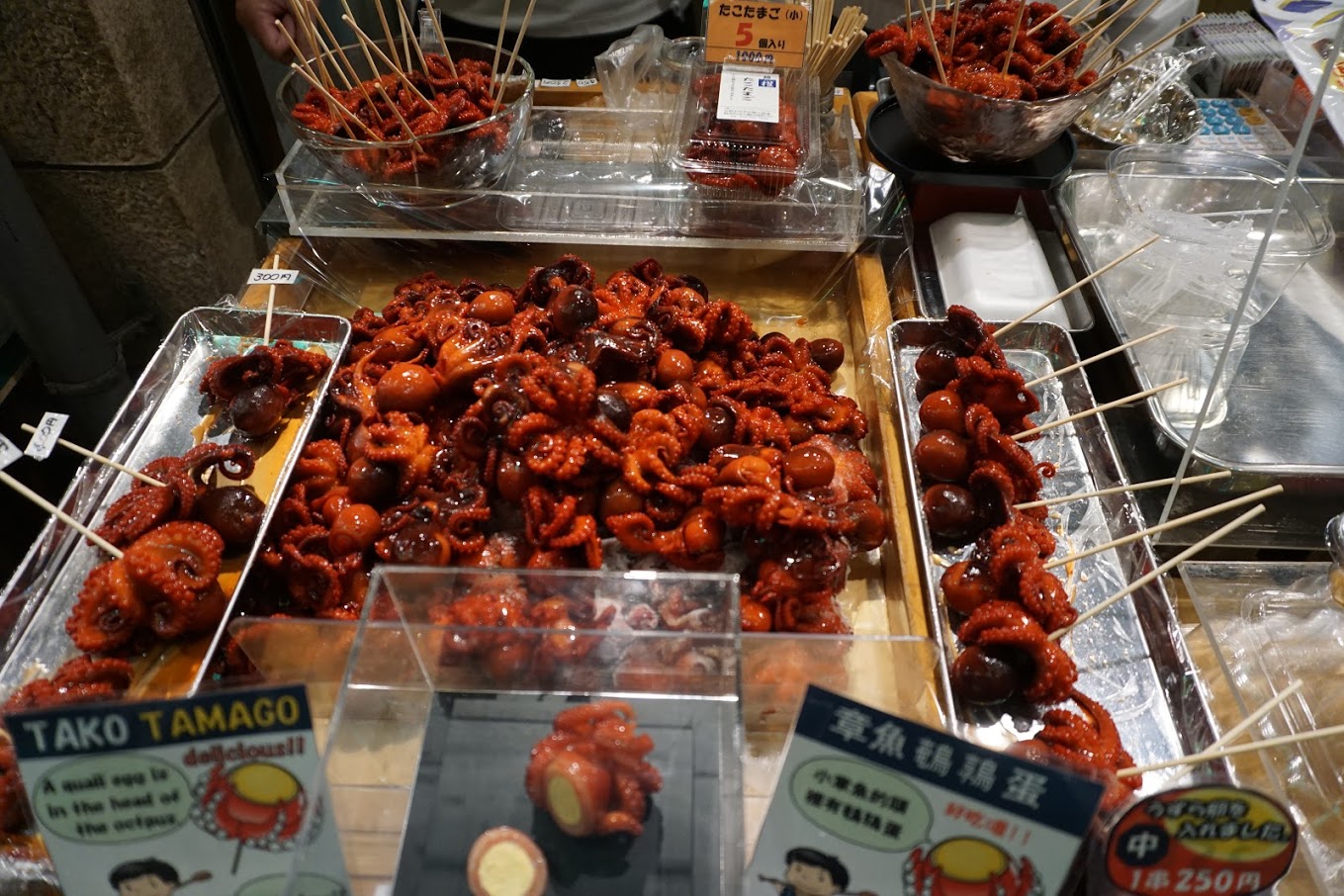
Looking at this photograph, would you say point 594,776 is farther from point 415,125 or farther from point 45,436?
point 415,125

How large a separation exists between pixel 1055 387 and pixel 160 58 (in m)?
3.84

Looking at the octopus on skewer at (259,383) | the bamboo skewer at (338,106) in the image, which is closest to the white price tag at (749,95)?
the bamboo skewer at (338,106)

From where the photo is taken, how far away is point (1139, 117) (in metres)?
3.92

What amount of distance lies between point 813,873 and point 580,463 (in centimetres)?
112

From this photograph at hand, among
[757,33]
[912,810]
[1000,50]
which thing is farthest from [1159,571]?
[757,33]

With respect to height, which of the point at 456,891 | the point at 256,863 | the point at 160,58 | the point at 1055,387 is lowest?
the point at 1055,387

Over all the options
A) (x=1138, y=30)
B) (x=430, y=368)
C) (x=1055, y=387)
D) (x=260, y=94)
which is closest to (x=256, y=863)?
(x=430, y=368)

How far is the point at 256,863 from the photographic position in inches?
55.8

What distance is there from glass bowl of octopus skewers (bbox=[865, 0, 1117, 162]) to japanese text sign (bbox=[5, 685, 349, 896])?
282 centimetres

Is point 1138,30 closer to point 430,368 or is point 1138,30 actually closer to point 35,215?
point 430,368

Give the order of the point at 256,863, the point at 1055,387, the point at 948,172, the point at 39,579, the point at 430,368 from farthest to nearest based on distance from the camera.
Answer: the point at 948,172, the point at 1055,387, the point at 430,368, the point at 39,579, the point at 256,863

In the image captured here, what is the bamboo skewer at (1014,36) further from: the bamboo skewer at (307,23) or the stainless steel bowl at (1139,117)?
the bamboo skewer at (307,23)

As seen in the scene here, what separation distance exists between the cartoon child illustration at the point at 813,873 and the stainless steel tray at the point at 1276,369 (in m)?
1.69

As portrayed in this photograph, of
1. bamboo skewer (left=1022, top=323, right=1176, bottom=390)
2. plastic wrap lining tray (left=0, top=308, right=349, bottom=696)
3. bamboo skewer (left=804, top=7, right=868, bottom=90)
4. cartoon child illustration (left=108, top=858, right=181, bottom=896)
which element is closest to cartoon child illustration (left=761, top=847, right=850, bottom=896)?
cartoon child illustration (left=108, top=858, right=181, bottom=896)
